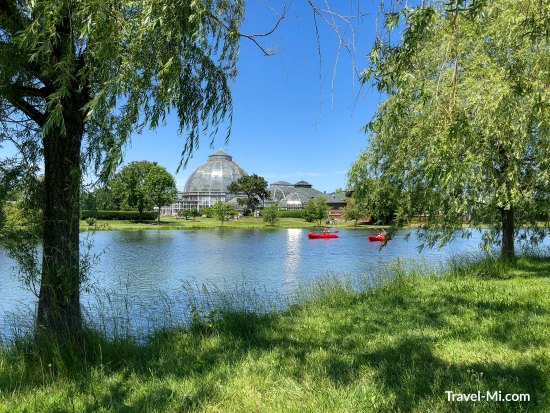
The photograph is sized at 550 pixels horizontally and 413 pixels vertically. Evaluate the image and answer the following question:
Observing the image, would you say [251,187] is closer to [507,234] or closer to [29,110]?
[507,234]

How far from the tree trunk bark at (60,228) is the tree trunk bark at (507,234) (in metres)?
10.9

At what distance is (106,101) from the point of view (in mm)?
3205

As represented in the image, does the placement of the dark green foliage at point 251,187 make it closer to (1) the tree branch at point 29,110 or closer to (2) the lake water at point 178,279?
(2) the lake water at point 178,279

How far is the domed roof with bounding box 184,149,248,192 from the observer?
108 m

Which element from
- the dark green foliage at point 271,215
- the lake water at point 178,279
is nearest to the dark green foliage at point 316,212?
the dark green foliage at point 271,215

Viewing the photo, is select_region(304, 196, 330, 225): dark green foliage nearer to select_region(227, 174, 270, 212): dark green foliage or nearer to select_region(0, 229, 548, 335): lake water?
select_region(227, 174, 270, 212): dark green foliage

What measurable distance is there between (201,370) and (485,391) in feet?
8.17

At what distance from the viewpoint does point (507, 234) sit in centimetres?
1159

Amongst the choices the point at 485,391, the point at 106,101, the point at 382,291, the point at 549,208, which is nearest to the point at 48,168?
the point at 106,101

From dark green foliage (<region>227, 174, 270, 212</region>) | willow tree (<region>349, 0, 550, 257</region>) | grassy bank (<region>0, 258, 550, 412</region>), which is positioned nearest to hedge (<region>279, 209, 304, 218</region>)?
dark green foliage (<region>227, 174, 270, 212</region>)

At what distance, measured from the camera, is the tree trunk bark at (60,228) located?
468 cm

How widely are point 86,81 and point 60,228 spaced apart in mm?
1691

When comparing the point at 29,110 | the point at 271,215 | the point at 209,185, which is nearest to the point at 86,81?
the point at 29,110

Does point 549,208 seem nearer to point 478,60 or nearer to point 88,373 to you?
point 478,60
